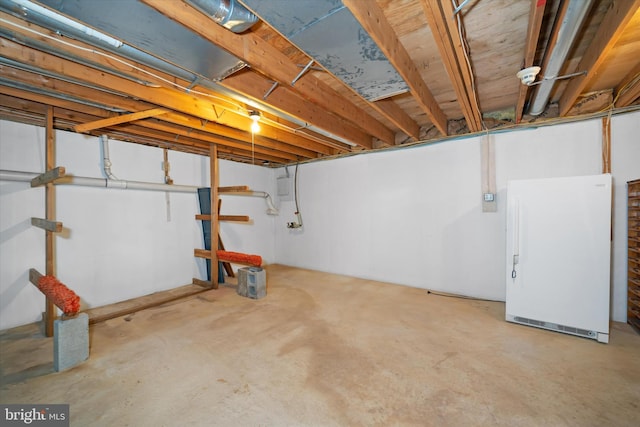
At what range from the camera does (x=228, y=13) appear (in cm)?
132

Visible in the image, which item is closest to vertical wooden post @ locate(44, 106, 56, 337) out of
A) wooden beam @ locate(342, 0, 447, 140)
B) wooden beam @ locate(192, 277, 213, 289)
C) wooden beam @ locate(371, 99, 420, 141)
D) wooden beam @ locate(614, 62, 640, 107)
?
wooden beam @ locate(192, 277, 213, 289)

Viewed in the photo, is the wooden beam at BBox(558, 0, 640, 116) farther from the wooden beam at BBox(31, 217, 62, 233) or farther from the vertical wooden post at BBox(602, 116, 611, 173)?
the wooden beam at BBox(31, 217, 62, 233)

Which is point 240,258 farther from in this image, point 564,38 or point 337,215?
point 564,38

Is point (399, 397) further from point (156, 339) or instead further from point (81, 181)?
point (81, 181)

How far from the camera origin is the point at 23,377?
1.87m

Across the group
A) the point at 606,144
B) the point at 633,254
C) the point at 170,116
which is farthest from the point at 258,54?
the point at 633,254

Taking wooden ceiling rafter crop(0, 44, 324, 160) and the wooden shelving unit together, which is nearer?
wooden ceiling rafter crop(0, 44, 324, 160)

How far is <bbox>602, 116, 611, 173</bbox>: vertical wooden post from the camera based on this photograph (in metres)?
2.68

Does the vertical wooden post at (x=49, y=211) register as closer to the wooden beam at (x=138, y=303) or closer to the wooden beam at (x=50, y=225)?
the wooden beam at (x=50, y=225)

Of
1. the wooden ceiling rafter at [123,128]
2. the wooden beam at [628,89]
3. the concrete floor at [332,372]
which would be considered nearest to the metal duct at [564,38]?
the wooden beam at [628,89]

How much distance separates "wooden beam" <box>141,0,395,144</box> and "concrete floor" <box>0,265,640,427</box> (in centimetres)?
221

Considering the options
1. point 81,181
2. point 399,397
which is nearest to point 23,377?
point 81,181

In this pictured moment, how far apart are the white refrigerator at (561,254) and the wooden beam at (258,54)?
207 centimetres

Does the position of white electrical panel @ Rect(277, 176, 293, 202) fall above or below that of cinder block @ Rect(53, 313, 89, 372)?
above
